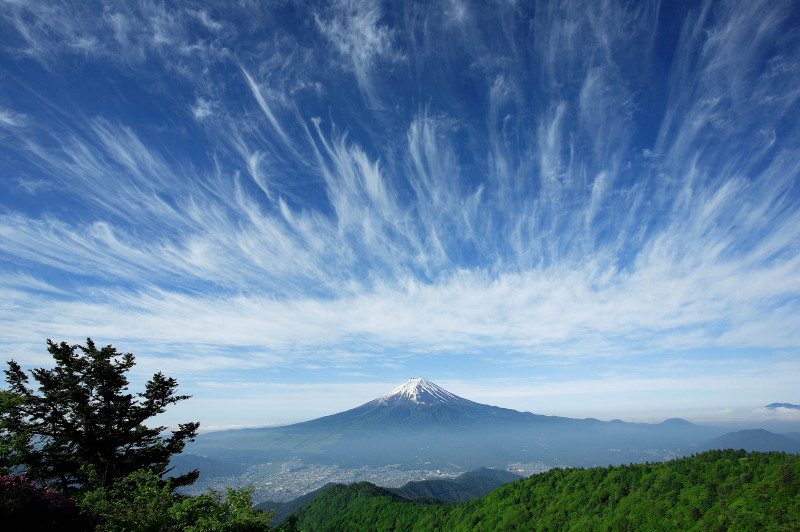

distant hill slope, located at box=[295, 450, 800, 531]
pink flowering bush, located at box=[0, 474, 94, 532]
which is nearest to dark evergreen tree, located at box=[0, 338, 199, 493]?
pink flowering bush, located at box=[0, 474, 94, 532]

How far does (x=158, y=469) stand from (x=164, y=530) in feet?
55.6

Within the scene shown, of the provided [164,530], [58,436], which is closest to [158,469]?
[58,436]

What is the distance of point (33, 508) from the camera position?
13734mm

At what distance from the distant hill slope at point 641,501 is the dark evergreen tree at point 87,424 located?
2924 inches

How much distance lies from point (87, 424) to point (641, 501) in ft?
289

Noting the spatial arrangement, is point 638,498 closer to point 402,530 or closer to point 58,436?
point 402,530

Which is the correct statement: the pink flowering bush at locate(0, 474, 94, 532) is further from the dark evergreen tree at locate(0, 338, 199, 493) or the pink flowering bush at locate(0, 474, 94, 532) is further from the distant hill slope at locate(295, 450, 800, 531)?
the distant hill slope at locate(295, 450, 800, 531)

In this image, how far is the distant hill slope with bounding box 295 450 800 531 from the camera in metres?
50.8

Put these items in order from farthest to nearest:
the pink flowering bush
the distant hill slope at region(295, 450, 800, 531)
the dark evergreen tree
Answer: the distant hill slope at region(295, 450, 800, 531) < the dark evergreen tree < the pink flowering bush

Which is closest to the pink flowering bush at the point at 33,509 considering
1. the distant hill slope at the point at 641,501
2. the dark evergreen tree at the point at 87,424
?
the dark evergreen tree at the point at 87,424

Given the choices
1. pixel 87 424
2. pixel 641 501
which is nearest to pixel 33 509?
pixel 87 424

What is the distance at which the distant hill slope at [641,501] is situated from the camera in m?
50.8

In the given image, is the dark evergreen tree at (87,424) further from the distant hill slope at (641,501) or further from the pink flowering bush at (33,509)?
the distant hill slope at (641,501)

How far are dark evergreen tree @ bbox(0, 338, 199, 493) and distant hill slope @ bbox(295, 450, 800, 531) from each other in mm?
74277
